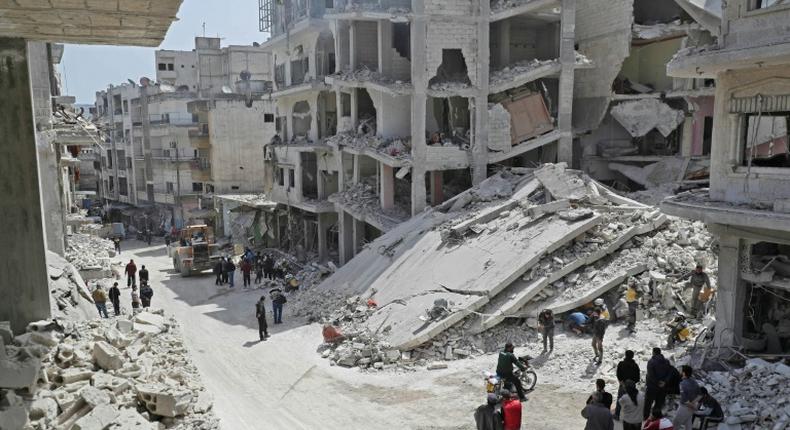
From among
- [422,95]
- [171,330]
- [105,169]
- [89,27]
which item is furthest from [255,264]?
[105,169]

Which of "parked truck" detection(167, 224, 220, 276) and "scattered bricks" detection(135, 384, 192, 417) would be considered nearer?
"scattered bricks" detection(135, 384, 192, 417)

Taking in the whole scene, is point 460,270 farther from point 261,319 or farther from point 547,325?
point 261,319

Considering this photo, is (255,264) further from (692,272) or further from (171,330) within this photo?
(692,272)

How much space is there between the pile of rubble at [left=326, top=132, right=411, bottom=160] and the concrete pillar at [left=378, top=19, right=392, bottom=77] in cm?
288

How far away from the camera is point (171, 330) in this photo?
12.5 metres

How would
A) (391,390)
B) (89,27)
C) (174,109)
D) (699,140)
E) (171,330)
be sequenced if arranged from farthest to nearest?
(174,109), (699,140), (391,390), (171,330), (89,27)

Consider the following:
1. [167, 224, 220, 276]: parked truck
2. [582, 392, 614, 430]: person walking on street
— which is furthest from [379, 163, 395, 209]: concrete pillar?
[582, 392, 614, 430]: person walking on street

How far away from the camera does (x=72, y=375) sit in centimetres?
865

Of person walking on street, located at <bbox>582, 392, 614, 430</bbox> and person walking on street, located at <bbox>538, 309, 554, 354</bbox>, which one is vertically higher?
→ person walking on street, located at <bbox>582, 392, 614, 430</bbox>

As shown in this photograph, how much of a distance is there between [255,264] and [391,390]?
1569 cm

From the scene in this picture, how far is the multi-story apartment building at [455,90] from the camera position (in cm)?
2441

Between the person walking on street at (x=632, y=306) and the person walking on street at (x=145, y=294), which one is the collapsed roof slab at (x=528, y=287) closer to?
the person walking on street at (x=632, y=306)

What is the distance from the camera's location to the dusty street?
11891mm

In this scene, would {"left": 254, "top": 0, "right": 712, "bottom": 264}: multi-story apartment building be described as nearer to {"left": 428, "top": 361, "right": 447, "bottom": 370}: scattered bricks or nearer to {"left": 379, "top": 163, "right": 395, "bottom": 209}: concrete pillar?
{"left": 379, "top": 163, "right": 395, "bottom": 209}: concrete pillar
